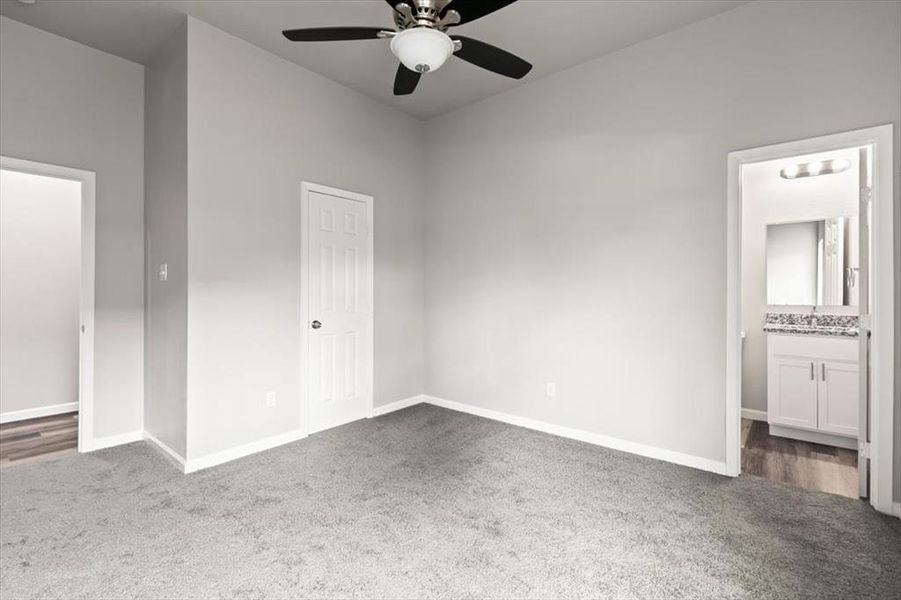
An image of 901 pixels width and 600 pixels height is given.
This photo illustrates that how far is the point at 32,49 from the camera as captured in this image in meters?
A: 3.08

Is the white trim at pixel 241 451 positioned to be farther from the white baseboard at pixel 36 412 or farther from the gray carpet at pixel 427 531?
the white baseboard at pixel 36 412

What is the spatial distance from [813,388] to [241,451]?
4.61 metres

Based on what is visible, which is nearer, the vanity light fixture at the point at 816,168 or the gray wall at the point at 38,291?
the vanity light fixture at the point at 816,168

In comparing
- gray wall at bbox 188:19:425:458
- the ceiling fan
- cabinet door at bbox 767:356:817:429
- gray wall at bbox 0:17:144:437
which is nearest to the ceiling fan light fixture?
the ceiling fan

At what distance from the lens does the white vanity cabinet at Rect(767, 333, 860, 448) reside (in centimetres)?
346

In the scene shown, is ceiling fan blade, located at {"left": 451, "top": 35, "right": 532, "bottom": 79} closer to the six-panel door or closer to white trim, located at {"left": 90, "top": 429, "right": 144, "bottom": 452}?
the six-panel door

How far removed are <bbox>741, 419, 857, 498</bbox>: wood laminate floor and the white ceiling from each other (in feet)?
10.4

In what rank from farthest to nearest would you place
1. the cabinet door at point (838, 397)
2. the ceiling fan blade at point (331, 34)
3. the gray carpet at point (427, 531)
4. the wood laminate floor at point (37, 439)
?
→ the cabinet door at point (838, 397) → the wood laminate floor at point (37, 439) → the ceiling fan blade at point (331, 34) → the gray carpet at point (427, 531)

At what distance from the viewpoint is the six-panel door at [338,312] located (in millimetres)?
3769

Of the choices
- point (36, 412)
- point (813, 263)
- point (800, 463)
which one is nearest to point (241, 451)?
point (36, 412)

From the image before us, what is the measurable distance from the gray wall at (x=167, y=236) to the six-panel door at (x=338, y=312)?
→ 96 cm

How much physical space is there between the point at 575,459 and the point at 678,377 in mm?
954

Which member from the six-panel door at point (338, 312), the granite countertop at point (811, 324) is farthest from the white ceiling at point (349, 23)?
the granite countertop at point (811, 324)

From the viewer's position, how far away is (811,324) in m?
3.93
